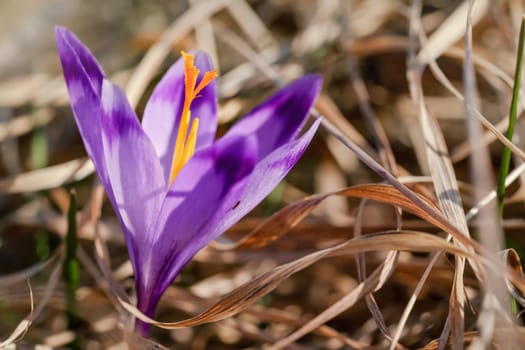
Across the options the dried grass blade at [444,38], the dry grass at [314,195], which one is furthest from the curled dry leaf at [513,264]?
the dried grass blade at [444,38]

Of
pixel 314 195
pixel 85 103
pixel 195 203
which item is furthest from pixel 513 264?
pixel 85 103

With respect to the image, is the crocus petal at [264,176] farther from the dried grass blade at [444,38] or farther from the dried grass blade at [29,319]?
the dried grass blade at [444,38]

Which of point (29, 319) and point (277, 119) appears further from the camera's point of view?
point (277, 119)

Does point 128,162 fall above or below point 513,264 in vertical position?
above

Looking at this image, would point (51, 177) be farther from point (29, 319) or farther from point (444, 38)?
point (444, 38)

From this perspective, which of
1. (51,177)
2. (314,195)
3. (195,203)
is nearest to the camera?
(195,203)

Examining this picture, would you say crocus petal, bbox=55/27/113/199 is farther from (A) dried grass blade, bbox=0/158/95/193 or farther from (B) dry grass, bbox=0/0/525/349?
(A) dried grass blade, bbox=0/158/95/193

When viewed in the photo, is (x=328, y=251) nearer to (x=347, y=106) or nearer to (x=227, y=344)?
(x=227, y=344)

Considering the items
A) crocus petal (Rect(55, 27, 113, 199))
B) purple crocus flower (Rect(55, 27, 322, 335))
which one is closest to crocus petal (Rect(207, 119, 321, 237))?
purple crocus flower (Rect(55, 27, 322, 335))
